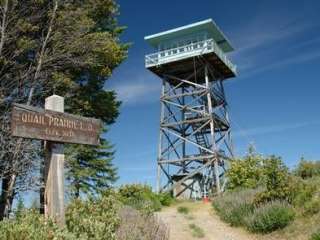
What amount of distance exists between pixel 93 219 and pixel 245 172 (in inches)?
644

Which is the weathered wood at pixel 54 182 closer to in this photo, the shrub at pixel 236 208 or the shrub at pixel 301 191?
the shrub at pixel 236 208

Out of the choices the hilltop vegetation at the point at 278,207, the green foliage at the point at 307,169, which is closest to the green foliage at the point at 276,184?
the hilltop vegetation at the point at 278,207

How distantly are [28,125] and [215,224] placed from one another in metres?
9.27

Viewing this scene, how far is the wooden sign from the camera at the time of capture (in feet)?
20.3

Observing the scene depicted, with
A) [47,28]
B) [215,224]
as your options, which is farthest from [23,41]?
[215,224]

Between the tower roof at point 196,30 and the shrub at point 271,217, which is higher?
the tower roof at point 196,30

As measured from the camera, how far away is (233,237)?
39.1ft

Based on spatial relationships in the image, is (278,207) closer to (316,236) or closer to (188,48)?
(316,236)

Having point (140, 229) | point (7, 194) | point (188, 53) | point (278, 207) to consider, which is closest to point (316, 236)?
point (278, 207)

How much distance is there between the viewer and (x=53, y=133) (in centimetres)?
662

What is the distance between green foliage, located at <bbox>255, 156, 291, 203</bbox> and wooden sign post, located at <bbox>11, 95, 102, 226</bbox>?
800 cm

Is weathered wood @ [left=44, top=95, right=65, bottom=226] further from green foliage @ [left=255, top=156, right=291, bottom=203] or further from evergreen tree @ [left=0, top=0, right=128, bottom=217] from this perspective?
green foliage @ [left=255, top=156, right=291, bottom=203]

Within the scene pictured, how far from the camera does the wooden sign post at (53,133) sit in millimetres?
6238

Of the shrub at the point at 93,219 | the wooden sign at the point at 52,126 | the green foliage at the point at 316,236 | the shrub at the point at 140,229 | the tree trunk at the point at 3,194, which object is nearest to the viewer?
the shrub at the point at 93,219
